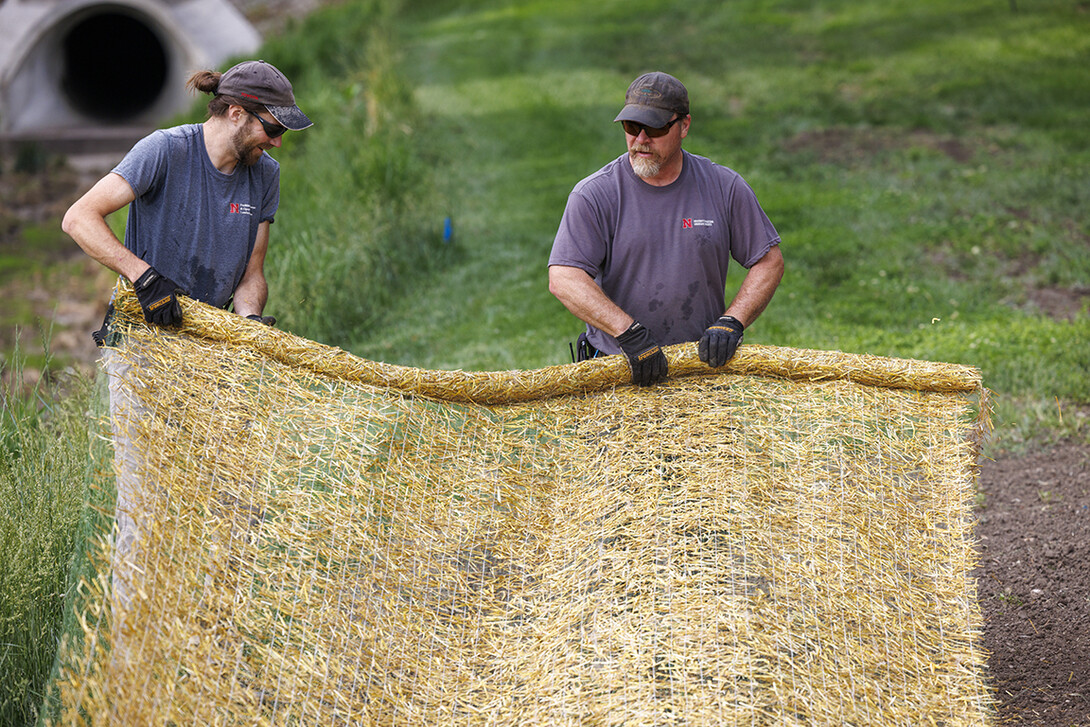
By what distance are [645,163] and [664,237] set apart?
32cm

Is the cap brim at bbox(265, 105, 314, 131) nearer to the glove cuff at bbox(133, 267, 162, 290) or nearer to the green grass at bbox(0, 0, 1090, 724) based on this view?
the glove cuff at bbox(133, 267, 162, 290)

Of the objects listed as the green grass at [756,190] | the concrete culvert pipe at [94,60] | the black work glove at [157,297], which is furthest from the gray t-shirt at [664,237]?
the concrete culvert pipe at [94,60]

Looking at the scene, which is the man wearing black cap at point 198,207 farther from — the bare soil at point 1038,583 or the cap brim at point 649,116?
the cap brim at point 649,116

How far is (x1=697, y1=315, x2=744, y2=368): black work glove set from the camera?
3914 mm

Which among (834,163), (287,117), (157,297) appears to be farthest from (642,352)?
(834,163)

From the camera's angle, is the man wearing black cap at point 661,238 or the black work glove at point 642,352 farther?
the man wearing black cap at point 661,238

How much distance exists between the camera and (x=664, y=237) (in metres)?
4.21

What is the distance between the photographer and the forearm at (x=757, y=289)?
4.13 m

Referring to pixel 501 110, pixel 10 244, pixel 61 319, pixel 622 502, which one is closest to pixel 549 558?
pixel 622 502

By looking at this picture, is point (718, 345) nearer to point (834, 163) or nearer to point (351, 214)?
point (351, 214)

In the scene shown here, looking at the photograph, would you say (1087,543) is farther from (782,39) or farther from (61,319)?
(782,39)

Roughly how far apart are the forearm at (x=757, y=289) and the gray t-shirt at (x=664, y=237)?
0.05 m

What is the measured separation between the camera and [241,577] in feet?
11.0

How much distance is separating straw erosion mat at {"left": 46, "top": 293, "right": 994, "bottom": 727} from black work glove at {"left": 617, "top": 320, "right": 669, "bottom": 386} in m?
0.10
